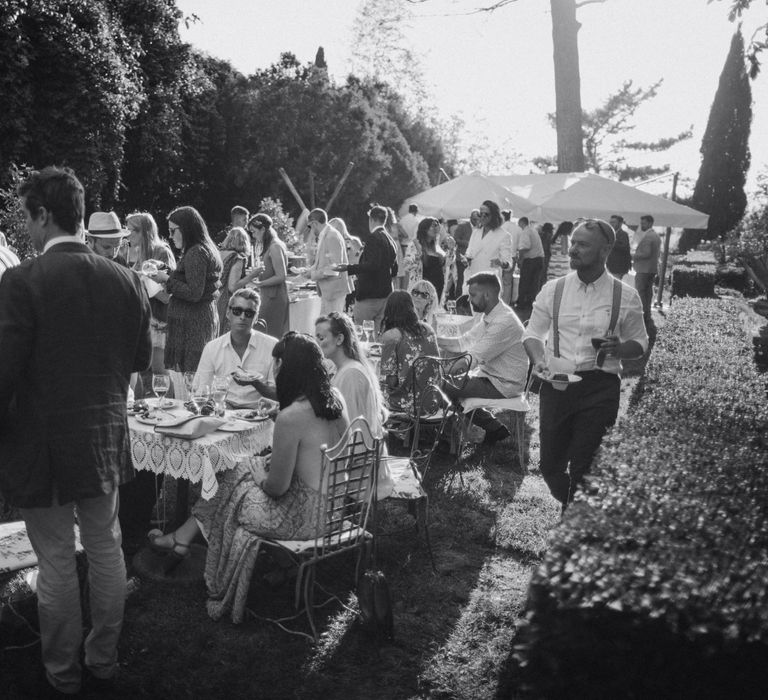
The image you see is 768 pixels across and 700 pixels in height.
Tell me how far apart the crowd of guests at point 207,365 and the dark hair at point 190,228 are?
1 cm

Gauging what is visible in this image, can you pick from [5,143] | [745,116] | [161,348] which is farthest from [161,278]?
[745,116]

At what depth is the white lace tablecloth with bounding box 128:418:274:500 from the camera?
167 inches

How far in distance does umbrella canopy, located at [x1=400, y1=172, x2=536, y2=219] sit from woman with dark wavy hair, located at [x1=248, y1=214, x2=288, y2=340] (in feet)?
18.4

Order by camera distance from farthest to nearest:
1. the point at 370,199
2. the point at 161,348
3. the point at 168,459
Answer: the point at 370,199, the point at 161,348, the point at 168,459

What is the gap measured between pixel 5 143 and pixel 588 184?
33.2 feet

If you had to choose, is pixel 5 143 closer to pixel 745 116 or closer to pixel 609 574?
pixel 609 574

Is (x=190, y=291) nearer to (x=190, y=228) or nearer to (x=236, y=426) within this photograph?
(x=190, y=228)

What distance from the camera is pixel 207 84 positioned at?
2056 cm

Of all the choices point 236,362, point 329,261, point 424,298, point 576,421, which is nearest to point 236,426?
point 236,362

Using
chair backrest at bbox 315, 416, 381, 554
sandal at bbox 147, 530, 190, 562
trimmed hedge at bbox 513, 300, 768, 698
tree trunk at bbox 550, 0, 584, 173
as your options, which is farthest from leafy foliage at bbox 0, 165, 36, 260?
tree trunk at bbox 550, 0, 584, 173

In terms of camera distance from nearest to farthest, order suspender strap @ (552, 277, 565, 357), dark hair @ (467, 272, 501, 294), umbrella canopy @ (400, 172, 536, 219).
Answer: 1. suspender strap @ (552, 277, 565, 357)
2. dark hair @ (467, 272, 501, 294)
3. umbrella canopy @ (400, 172, 536, 219)

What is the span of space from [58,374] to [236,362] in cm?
230

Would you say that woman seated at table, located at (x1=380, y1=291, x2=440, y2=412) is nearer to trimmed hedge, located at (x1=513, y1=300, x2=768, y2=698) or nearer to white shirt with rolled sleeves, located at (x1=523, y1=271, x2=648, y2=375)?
white shirt with rolled sleeves, located at (x1=523, y1=271, x2=648, y2=375)

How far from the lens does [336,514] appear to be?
4305 millimetres
